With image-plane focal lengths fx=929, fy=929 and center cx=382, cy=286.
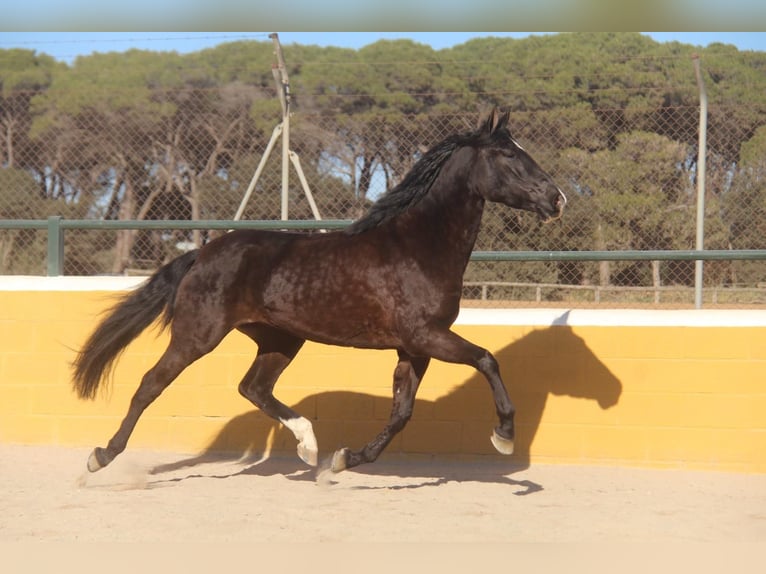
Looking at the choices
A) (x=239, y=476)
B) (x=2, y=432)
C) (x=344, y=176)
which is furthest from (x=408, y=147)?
(x=2, y=432)

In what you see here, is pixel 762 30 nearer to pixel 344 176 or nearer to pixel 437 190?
pixel 437 190

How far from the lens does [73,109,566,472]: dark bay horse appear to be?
4.75m

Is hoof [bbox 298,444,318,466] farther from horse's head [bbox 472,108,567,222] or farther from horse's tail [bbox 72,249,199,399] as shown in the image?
horse's head [bbox 472,108,567,222]

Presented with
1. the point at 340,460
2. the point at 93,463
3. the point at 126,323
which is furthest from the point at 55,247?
the point at 340,460

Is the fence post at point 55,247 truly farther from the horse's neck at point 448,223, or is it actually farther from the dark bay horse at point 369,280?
the horse's neck at point 448,223

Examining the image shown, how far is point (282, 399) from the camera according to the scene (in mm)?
6137

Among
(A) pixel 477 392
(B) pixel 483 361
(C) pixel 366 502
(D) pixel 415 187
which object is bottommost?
(C) pixel 366 502

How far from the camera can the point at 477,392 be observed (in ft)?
19.5

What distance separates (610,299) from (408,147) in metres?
1.84

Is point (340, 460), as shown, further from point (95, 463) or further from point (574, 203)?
point (574, 203)

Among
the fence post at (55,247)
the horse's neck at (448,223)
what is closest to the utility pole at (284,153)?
the fence post at (55,247)

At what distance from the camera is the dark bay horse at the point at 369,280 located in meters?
4.75

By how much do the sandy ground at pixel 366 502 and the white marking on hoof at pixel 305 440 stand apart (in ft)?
0.45

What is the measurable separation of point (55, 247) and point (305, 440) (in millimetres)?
2568
